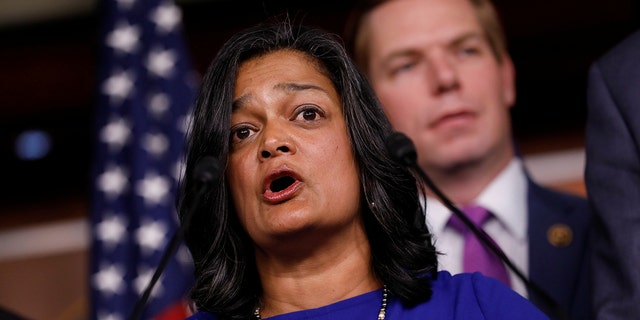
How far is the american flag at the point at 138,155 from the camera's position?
8.32 feet

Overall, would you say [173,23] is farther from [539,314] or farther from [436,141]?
[539,314]

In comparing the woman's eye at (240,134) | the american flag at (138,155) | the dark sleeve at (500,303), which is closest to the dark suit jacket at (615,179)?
the dark sleeve at (500,303)

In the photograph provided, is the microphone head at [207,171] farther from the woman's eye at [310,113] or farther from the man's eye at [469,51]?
the man's eye at [469,51]

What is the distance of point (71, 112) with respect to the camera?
3.08 m

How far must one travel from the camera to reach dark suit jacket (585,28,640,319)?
5.39 feet

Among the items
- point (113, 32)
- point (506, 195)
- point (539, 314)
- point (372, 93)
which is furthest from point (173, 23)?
point (539, 314)

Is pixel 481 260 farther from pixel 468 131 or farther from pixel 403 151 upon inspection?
pixel 403 151

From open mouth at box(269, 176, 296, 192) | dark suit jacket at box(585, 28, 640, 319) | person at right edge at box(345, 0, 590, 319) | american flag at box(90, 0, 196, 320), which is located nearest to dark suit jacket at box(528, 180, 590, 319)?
person at right edge at box(345, 0, 590, 319)

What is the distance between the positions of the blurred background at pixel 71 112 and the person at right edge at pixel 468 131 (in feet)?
1.70

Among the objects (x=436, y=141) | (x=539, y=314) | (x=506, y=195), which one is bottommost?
(x=539, y=314)

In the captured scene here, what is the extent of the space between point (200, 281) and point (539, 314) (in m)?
0.49

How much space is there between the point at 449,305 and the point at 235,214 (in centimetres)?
35

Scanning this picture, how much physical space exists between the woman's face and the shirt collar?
2.08 ft

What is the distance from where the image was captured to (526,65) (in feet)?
9.62
